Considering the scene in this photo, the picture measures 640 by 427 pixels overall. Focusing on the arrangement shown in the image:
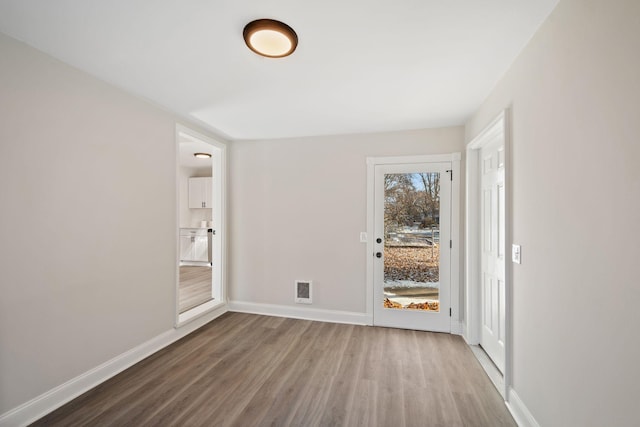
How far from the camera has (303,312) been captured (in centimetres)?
381

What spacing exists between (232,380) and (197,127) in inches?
109

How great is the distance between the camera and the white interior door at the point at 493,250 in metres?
2.42

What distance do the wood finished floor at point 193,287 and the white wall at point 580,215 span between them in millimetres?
3646

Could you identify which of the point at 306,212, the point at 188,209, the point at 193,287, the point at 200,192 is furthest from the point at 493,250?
the point at 188,209

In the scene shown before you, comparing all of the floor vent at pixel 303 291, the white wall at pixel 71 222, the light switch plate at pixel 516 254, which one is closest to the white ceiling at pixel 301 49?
the white wall at pixel 71 222

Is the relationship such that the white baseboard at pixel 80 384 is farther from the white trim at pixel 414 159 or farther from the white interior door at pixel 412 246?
the white trim at pixel 414 159

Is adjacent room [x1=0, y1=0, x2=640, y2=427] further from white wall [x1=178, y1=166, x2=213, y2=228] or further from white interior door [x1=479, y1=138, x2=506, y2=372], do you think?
white wall [x1=178, y1=166, x2=213, y2=228]

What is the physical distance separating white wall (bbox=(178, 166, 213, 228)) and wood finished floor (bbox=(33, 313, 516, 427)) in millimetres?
5016

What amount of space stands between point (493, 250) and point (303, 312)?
7.84 ft

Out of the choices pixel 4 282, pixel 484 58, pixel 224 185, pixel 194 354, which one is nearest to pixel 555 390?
pixel 484 58

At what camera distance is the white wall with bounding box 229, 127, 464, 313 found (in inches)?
143

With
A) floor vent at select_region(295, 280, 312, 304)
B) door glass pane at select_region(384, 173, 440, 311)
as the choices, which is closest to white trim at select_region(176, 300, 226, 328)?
floor vent at select_region(295, 280, 312, 304)

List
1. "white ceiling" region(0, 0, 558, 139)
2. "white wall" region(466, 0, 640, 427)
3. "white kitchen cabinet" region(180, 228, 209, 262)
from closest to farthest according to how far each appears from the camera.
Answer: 1. "white wall" region(466, 0, 640, 427)
2. "white ceiling" region(0, 0, 558, 139)
3. "white kitchen cabinet" region(180, 228, 209, 262)

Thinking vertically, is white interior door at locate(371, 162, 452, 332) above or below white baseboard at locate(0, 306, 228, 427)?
above
